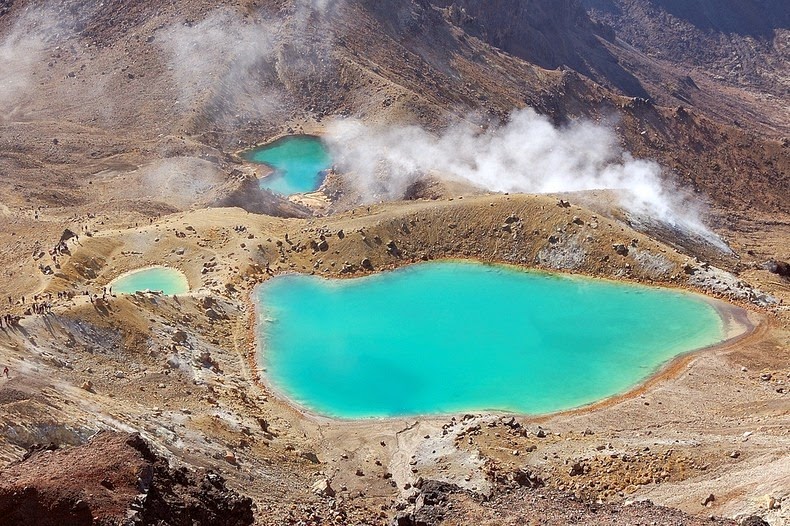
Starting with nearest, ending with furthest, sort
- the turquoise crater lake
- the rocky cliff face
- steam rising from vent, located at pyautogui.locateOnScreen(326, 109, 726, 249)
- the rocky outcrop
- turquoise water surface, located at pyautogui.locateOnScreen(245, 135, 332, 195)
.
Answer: the rocky outcrop < the turquoise crater lake < steam rising from vent, located at pyautogui.locateOnScreen(326, 109, 726, 249) < turquoise water surface, located at pyautogui.locateOnScreen(245, 135, 332, 195) < the rocky cliff face

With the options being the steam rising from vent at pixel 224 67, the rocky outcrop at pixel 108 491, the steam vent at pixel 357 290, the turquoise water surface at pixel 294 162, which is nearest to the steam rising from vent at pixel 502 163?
the steam vent at pixel 357 290

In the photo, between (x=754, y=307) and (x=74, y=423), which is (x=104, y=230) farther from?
(x=754, y=307)

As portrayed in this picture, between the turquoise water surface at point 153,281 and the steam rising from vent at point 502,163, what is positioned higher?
the steam rising from vent at point 502,163

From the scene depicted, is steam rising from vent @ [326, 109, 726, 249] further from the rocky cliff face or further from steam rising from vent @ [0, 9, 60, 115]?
the rocky cliff face

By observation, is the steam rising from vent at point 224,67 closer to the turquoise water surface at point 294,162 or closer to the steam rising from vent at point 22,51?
the turquoise water surface at point 294,162

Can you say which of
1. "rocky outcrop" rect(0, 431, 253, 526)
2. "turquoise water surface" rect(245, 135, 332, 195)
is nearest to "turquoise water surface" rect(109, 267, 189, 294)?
"rocky outcrop" rect(0, 431, 253, 526)

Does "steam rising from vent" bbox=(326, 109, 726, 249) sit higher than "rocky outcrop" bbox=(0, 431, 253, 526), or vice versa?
"steam rising from vent" bbox=(326, 109, 726, 249)
